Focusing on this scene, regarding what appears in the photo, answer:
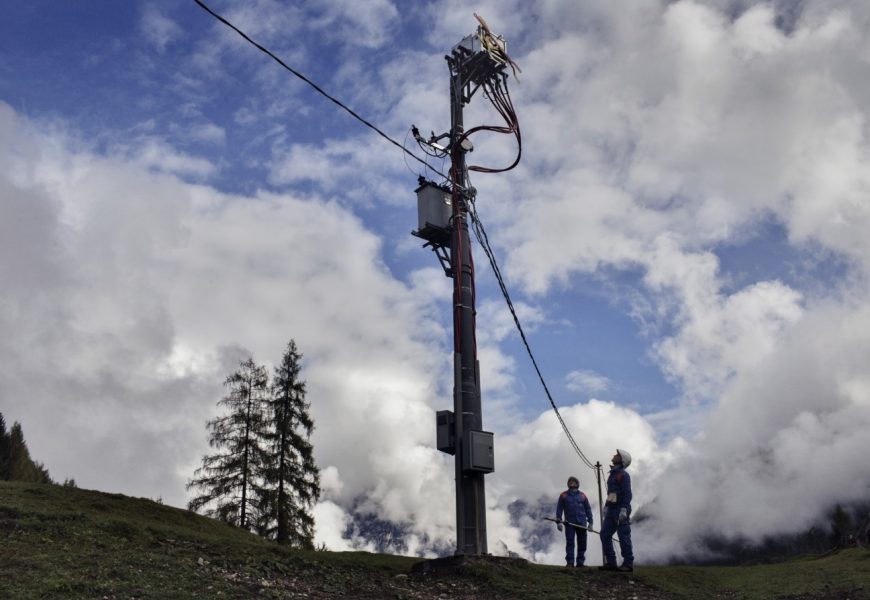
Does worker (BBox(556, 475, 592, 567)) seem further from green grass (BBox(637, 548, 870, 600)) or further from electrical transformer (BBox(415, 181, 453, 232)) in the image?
electrical transformer (BBox(415, 181, 453, 232))

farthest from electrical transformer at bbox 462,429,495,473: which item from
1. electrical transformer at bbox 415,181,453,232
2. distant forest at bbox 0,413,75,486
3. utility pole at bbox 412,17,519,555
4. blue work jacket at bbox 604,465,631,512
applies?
distant forest at bbox 0,413,75,486

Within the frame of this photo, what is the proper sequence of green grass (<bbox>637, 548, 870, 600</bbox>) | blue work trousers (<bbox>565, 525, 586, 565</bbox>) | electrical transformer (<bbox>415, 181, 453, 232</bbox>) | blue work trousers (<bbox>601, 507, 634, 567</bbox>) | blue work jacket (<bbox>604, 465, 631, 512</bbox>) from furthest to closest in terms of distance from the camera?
electrical transformer (<bbox>415, 181, 453, 232</bbox>)
blue work trousers (<bbox>565, 525, 586, 565</bbox>)
blue work jacket (<bbox>604, 465, 631, 512</bbox>)
blue work trousers (<bbox>601, 507, 634, 567</bbox>)
green grass (<bbox>637, 548, 870, 600</bbox>)

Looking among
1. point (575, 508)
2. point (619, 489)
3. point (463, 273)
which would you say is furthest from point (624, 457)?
point (463, 273)

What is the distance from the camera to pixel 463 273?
2277cm

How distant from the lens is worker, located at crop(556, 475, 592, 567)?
20.6m

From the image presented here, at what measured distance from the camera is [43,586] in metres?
12.1

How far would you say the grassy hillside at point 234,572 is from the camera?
13219 millimetres

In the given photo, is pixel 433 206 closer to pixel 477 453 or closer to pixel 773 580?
pixel 477 453

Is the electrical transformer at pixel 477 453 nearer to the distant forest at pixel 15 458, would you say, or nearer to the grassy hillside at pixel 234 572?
the grassy hillside at pixel 234 572

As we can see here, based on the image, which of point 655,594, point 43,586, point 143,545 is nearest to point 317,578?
point 143,545

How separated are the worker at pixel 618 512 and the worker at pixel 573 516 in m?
1.65

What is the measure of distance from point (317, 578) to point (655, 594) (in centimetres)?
712

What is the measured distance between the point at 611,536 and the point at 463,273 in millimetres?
8262

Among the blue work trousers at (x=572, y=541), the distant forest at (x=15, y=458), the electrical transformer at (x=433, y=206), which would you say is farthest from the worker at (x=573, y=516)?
the distant forest at (x=15, y=458)
